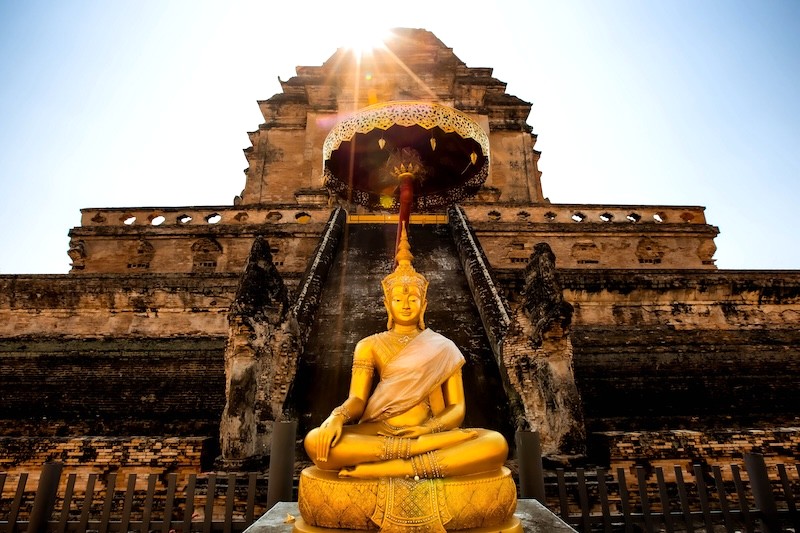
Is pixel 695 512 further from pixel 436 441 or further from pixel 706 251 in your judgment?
pixel 706 251

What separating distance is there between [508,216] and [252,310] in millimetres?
9833

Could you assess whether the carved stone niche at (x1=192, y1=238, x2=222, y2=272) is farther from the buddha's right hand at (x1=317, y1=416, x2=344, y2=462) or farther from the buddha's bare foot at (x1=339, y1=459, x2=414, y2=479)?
the buddha's bare foot at (x1=339, y1=459, x2=414, y2=479)

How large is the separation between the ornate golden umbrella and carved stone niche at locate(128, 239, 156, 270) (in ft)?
29.6

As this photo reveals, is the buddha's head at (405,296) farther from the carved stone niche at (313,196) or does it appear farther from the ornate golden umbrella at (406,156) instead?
the carved stone niche at (313,196)

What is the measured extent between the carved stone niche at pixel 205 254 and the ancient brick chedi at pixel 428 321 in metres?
0.06

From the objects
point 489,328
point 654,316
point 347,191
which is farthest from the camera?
point 654,316

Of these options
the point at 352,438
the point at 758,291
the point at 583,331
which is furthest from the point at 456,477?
the point at 758,291

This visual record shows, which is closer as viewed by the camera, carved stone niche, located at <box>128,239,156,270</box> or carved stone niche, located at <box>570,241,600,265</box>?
carved stone niche, located at <box>128,239,156,270</box>

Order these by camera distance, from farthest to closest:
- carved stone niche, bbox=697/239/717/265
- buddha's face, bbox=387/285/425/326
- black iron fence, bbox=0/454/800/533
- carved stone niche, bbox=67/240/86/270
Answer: carved stone niche, bbox=697/239/717/265, carved stone niche, bbox=67/240/86/270, buddha's face, bbox=387/285/425/326, black iron fence, bbox=0/454/800/533

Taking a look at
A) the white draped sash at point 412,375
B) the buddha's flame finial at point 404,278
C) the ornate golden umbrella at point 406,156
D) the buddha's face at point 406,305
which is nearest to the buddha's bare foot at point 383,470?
the white draped sash at point 412,375

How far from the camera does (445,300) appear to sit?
8.34m

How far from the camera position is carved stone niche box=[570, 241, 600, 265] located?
538 inches

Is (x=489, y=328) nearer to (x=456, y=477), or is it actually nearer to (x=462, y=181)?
(x=462, y=181)

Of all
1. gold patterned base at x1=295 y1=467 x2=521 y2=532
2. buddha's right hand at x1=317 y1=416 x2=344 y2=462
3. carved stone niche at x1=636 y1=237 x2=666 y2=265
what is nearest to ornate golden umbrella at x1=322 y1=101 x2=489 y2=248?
buddha's right hand at x1=317 y1=416 x2=344 y2=462
